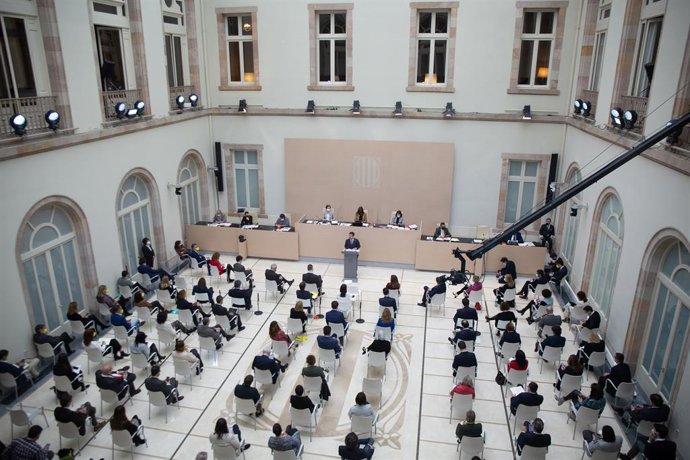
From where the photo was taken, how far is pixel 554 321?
39.6 ft

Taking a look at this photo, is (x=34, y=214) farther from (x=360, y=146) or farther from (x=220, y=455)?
(x=360, y=146)

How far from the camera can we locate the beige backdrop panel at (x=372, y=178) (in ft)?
60.9

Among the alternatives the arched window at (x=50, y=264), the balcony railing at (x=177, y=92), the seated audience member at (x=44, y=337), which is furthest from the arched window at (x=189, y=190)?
the seated audience member at (x=44, y=337)

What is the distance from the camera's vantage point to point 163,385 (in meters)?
9.60

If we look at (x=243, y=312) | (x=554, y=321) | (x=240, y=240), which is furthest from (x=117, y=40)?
(x=554, y=321)

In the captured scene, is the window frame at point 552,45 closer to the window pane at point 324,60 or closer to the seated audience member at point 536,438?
the window pane at point 324,60

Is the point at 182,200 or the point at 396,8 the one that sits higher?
the point at 396,8

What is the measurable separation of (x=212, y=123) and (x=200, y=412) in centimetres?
1217

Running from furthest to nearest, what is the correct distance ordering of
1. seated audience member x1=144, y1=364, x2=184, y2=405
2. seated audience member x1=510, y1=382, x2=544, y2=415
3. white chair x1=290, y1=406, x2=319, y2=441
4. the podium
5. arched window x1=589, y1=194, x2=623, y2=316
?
the podium < arched window x1=589, y1=194, x2=623, y2=316 < seated audience member x1=144, y1=364, x2=184, y2=405 < seated audience member x1=510, y1=382, x2=544, y2=415 < white chair x1=290, y1=406, x2=319, y2=441

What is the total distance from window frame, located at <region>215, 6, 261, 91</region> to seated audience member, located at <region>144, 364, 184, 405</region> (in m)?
12.1

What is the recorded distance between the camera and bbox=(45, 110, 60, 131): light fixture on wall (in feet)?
37.2

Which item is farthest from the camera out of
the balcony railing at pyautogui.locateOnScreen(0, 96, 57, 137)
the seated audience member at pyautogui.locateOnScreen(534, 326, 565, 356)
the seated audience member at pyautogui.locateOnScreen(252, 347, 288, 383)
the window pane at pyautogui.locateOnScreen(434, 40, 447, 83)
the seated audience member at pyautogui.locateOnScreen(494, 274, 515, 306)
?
the window pane at pyautogui.locateOnScreen(434, 40, 447, 83)

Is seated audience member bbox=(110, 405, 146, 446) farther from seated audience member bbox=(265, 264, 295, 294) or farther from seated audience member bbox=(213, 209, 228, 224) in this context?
seated audience member bbox=(213, 209, 228, 224)

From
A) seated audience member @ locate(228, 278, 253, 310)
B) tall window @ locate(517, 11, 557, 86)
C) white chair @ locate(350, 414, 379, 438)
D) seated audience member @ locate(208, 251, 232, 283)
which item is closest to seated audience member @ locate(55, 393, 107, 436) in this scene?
white chair @ locate(350, 414, 379, 438)
